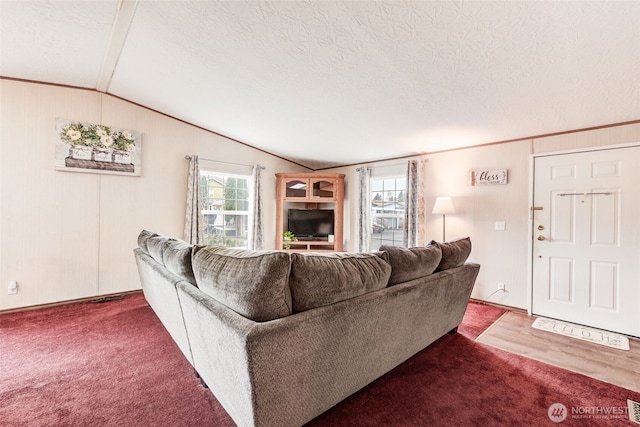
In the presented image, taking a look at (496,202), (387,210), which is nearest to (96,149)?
(387,210)

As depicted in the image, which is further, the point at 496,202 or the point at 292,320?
the point at 496,202

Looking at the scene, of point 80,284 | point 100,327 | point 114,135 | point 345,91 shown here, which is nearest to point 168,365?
point 100,327

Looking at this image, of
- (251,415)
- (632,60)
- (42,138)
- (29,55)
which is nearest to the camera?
(251,415)

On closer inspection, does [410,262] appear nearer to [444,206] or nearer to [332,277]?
[332,277]

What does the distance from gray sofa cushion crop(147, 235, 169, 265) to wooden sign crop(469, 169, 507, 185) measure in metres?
3.67

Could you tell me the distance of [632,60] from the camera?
1896 mm

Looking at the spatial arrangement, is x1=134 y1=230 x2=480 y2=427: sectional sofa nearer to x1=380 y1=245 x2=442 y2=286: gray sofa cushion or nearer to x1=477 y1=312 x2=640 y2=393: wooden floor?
x1=380 y1=245 x2=442 y2=286: gray sofa cushion

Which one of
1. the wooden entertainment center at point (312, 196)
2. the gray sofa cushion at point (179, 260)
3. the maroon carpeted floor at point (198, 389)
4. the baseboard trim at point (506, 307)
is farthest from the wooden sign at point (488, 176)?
the gray sofa cushion at point (179, 260)

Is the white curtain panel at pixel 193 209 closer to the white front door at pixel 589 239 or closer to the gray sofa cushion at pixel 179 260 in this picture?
the gray sofa cushion at pixel 179 260

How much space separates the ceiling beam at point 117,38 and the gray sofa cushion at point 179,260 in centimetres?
185

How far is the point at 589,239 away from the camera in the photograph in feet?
9.48

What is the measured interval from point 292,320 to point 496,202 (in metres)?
3.33

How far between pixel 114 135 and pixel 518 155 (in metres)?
5.11

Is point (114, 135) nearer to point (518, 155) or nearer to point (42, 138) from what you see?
point (42, 138)
